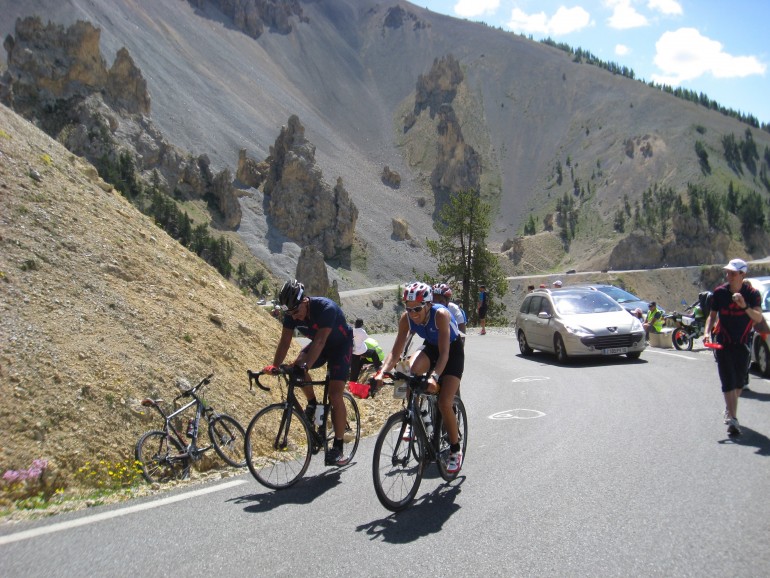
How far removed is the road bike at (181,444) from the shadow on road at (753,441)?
536 centimetres

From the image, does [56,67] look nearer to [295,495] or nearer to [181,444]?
[181,444]

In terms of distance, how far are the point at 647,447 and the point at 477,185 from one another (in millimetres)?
142232

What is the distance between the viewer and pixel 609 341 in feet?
47.8

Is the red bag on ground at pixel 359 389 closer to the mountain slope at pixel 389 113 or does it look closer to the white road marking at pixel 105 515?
the white road marking at pixel 105 515

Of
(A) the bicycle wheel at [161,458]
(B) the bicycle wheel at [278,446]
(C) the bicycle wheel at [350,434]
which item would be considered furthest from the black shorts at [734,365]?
(A) the bicycle wheel at [161,458]

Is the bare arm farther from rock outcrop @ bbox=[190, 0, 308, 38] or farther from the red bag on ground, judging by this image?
rock outcrop @ bbox=[190, 0, 308, 38]

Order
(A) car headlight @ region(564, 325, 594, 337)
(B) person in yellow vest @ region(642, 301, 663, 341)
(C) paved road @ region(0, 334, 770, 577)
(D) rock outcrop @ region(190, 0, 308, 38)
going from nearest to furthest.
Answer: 1. (C) paved road @ region(0, 334, 770, 577)
2. (A) car headlight @ region(564, 325, 594, 337)
3. (B) person in yellow vest @ region(642, 301, 663, 341)
4. (D) rock outcrop @ region(190, 0, 308, 38)

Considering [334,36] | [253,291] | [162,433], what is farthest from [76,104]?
[334,36]

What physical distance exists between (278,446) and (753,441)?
206 inches

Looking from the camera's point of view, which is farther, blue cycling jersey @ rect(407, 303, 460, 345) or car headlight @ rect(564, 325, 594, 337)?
car headlight @ rect(564, 325, 594, 337)

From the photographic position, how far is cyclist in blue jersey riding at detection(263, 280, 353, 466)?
643 centimetres

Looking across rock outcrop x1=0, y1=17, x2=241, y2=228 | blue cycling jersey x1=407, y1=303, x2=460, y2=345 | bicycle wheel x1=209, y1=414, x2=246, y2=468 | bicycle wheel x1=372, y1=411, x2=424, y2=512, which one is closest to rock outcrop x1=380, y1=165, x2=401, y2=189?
rock outcrop x1=0, y1=17, x2=241, y2=228

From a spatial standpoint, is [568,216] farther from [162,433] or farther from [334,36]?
[162,433]

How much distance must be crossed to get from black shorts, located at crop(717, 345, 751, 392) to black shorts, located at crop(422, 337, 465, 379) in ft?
11.4
